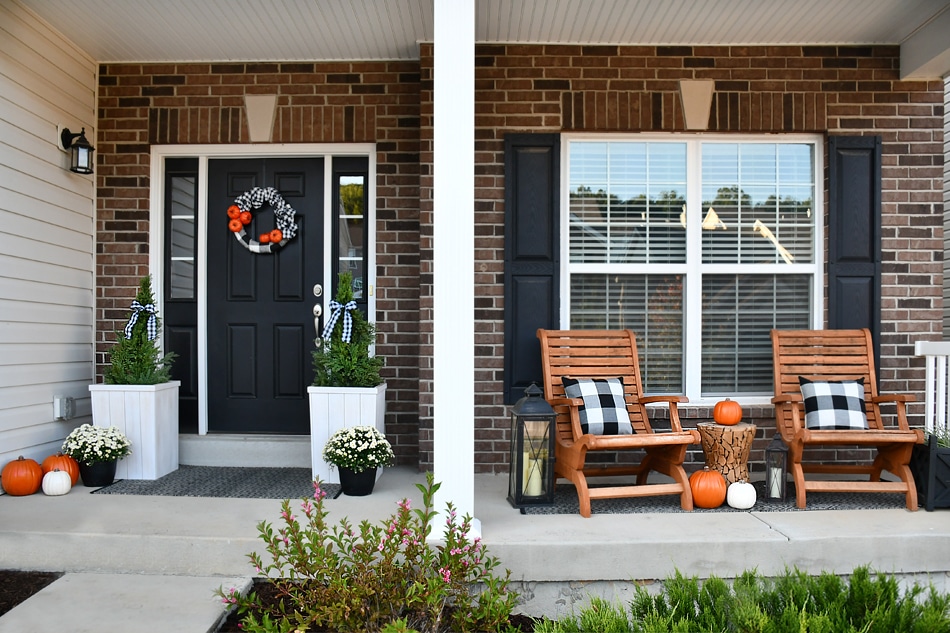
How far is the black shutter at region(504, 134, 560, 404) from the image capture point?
4332mm

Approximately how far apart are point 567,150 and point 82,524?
130 inches

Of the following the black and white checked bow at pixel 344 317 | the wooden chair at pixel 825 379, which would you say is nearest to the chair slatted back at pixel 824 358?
the wooden chair at pixel 825 379

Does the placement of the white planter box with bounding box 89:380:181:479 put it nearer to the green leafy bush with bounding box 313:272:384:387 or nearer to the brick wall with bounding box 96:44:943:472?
the green leafy bush with bounding box 313:272:384:387

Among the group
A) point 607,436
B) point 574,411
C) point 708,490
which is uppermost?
point 574,411

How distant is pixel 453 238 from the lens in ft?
9.72

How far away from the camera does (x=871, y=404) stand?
13.5 feet

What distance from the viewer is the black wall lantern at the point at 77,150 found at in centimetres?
436

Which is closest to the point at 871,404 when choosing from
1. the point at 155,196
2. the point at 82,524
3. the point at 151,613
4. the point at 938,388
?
the point at 938,388

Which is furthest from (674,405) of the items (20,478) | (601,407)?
(20,478)

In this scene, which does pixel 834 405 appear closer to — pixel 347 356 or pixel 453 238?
pixel 453 238

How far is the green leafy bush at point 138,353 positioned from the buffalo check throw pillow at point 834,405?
372 centimetres

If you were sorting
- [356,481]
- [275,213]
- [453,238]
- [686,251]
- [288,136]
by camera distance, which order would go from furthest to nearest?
[275,213] < [288,136] < [686,251] < [356,481] < [453,238]

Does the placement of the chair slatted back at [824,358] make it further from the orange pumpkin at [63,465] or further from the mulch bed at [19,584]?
the orange pumpkin at [63,465]

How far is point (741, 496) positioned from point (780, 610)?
5.47 ft
